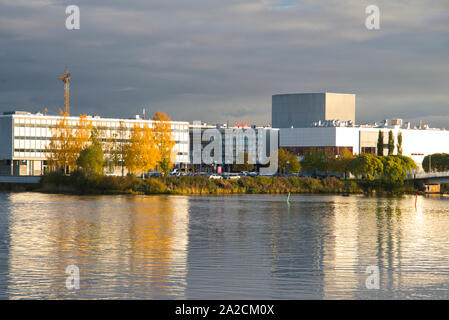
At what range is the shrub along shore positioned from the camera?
322 feet

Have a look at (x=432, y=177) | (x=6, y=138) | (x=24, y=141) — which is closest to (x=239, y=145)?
(x=24, y=141)

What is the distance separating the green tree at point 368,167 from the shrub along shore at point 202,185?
177cm

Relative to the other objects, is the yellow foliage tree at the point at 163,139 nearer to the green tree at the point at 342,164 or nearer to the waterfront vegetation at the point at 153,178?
the waterfront vegetation at the point at 153,178

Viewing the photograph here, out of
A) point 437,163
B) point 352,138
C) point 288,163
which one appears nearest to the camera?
point 437,163

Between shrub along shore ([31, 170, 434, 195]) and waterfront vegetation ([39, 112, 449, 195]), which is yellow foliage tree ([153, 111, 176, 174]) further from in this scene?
shrub along shore ([31, 170, 434, 195])

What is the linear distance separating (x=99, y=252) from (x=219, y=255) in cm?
607

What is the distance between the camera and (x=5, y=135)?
6156 inches

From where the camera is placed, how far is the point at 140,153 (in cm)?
10700

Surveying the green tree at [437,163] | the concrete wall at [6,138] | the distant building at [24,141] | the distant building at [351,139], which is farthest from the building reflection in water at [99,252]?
the distant building at [351,139]

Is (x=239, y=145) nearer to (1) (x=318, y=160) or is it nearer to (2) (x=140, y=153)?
(1) (x=318, y=160)
